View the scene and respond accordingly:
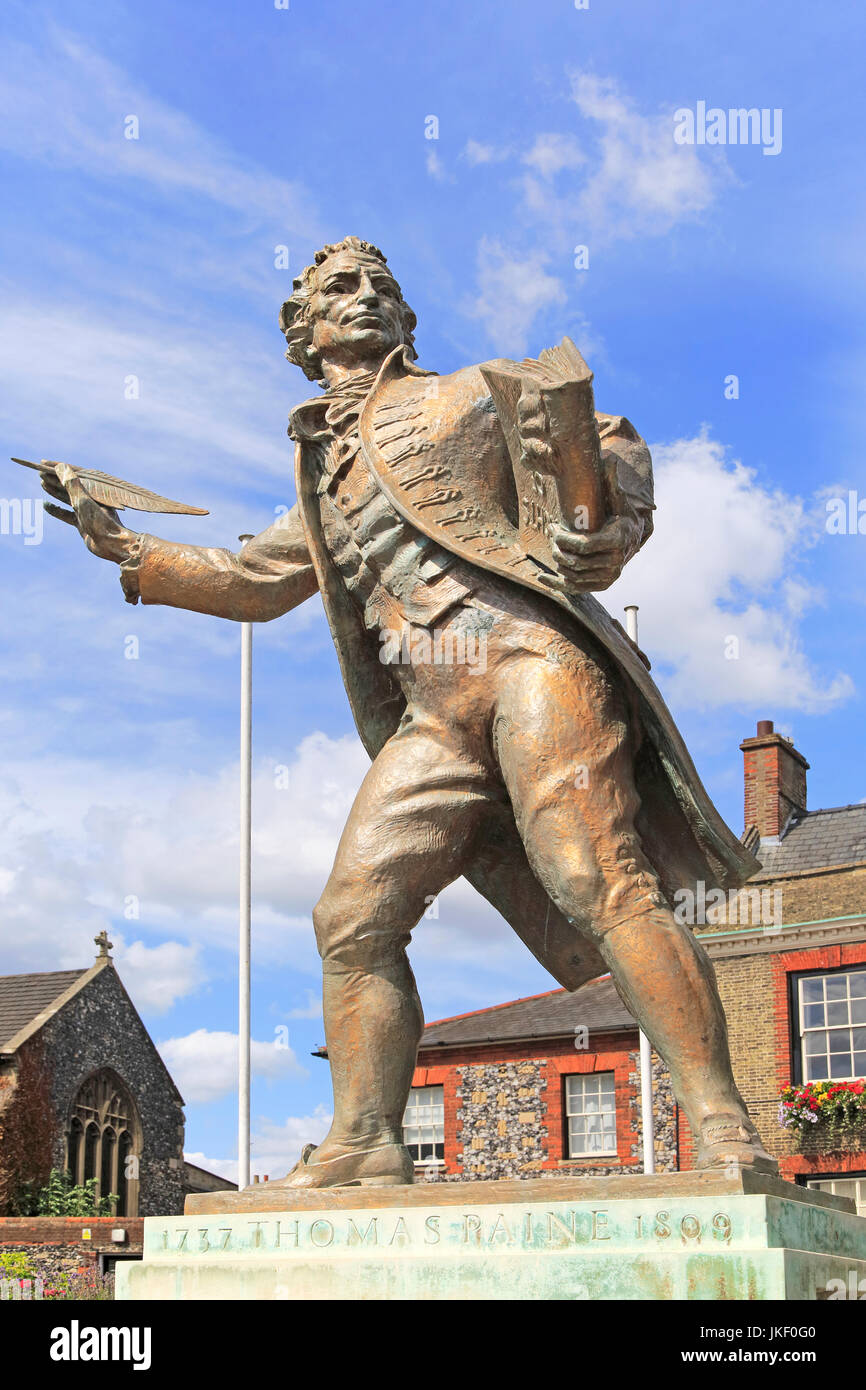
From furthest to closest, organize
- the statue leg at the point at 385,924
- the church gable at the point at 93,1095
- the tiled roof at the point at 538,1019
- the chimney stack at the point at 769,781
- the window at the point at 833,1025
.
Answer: the church gable at the point at 93,1095, the chimney stack at the point at 769,781, the tiled roof at the point at 538,1019, the window at the point at 833,1025, the statue leg at the point at 385,924

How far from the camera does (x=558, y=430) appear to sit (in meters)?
3.80

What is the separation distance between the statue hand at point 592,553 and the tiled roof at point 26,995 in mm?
34266

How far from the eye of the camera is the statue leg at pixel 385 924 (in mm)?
4246

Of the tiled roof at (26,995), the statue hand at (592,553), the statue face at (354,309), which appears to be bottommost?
the statue hand at (592,553)

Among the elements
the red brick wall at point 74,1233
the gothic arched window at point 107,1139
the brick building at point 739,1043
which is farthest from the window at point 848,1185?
the gothic arched window at point 107,1139

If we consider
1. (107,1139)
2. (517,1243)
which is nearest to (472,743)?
(517,1243)

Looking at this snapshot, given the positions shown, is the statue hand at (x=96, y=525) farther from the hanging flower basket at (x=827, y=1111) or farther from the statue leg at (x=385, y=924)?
the hanging flower basket at (x=827, y=1111)

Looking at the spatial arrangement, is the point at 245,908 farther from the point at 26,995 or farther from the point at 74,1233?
the point at 26,995

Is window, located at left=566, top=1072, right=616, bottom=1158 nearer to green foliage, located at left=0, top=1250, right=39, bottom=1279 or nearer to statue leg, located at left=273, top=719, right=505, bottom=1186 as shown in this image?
green foliage, located at left=0, top=1250, right=39, bottom=1279

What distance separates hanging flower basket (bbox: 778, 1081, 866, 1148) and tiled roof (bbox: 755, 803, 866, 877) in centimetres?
394

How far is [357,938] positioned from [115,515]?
178 cm

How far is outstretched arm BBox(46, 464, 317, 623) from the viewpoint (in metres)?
4.99
